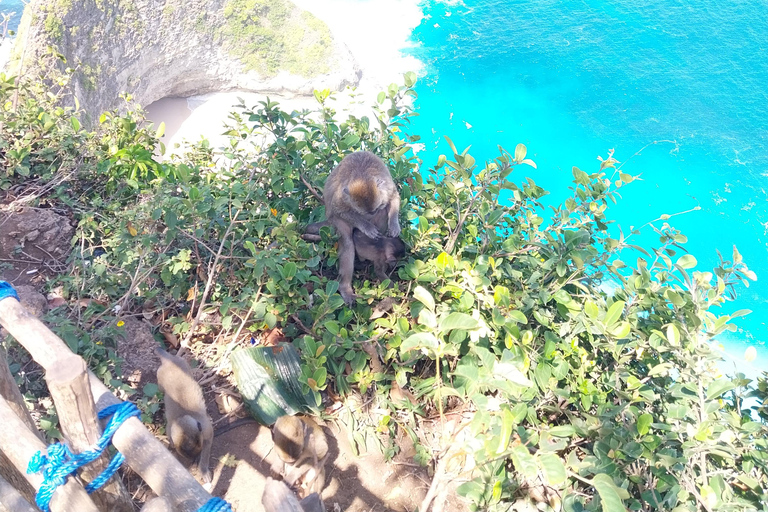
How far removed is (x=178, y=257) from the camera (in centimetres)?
403

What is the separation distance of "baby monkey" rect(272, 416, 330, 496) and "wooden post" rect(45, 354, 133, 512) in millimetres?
1193

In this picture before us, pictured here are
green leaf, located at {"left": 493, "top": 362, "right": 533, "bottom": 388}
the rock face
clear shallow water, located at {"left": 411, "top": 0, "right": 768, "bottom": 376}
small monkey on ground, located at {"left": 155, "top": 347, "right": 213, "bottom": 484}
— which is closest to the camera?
green leaf, located at {"left": 493, "top": 362, "right": 533, "bottom": 388}

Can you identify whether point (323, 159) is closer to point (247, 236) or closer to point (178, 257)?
point (247, 236)

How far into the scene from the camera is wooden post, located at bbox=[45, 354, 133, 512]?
1.72m

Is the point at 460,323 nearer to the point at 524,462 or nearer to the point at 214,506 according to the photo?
the point at 524,462

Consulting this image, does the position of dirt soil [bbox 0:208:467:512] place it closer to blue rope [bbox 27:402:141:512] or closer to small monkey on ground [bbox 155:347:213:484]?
small monkey on ground [bbox 155:347:213:484]

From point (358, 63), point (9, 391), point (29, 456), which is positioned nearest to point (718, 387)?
point (29, 456)

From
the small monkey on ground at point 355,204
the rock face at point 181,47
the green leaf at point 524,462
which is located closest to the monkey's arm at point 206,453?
the small monkey on ground at point 355,204

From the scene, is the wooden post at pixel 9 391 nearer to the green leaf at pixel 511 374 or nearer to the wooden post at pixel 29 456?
the wooden post at pixel 29 456

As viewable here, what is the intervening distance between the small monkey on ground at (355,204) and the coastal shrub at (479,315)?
0.56 feet

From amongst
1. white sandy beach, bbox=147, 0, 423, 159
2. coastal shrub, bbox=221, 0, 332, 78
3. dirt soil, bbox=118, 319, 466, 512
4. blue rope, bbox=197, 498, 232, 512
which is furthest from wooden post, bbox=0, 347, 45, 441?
coastal shrub, bbox=221, 0, 332, 78

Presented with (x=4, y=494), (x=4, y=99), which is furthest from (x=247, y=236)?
(x=4, y=99)

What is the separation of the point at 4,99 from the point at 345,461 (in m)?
5.45

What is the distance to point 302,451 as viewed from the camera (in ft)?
10.6
